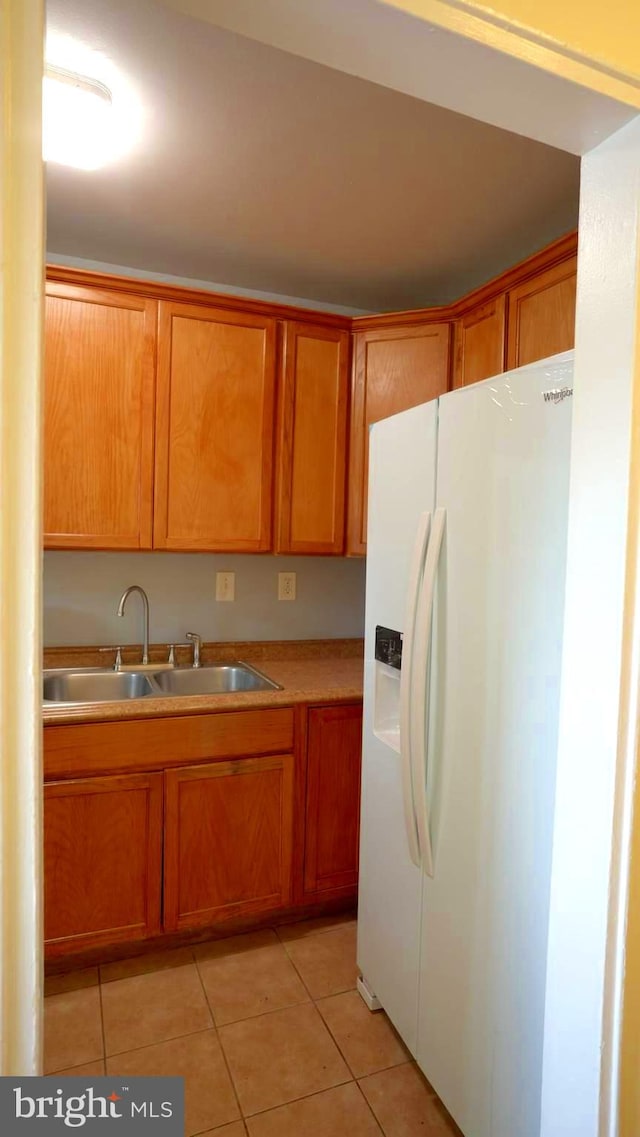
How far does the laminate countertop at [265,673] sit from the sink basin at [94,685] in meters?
0.10

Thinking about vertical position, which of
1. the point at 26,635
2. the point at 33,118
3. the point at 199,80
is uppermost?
the point at 199,80

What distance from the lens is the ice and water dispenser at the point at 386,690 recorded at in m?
1.69

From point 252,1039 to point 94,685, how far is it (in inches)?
50.1

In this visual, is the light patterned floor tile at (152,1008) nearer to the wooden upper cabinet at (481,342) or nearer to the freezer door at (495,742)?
the freezer door at (495,742)

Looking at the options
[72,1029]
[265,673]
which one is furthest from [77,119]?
[72,1029]

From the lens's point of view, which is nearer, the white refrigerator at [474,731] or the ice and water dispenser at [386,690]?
the white refrigerator at [474,731]

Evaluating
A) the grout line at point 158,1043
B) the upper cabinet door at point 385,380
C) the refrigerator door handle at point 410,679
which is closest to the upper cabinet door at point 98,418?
the upper cabinet door at point 385,380

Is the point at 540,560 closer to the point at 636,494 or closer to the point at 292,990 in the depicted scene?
the point at 636,494

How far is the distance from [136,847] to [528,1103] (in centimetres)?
129

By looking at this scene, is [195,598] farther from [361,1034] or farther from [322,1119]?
[322,1119]

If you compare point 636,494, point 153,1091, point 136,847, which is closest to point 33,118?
point 636,494

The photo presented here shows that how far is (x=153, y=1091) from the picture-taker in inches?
48.2

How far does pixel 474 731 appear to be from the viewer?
132 cm

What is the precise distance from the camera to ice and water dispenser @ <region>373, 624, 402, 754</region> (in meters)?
1.69
